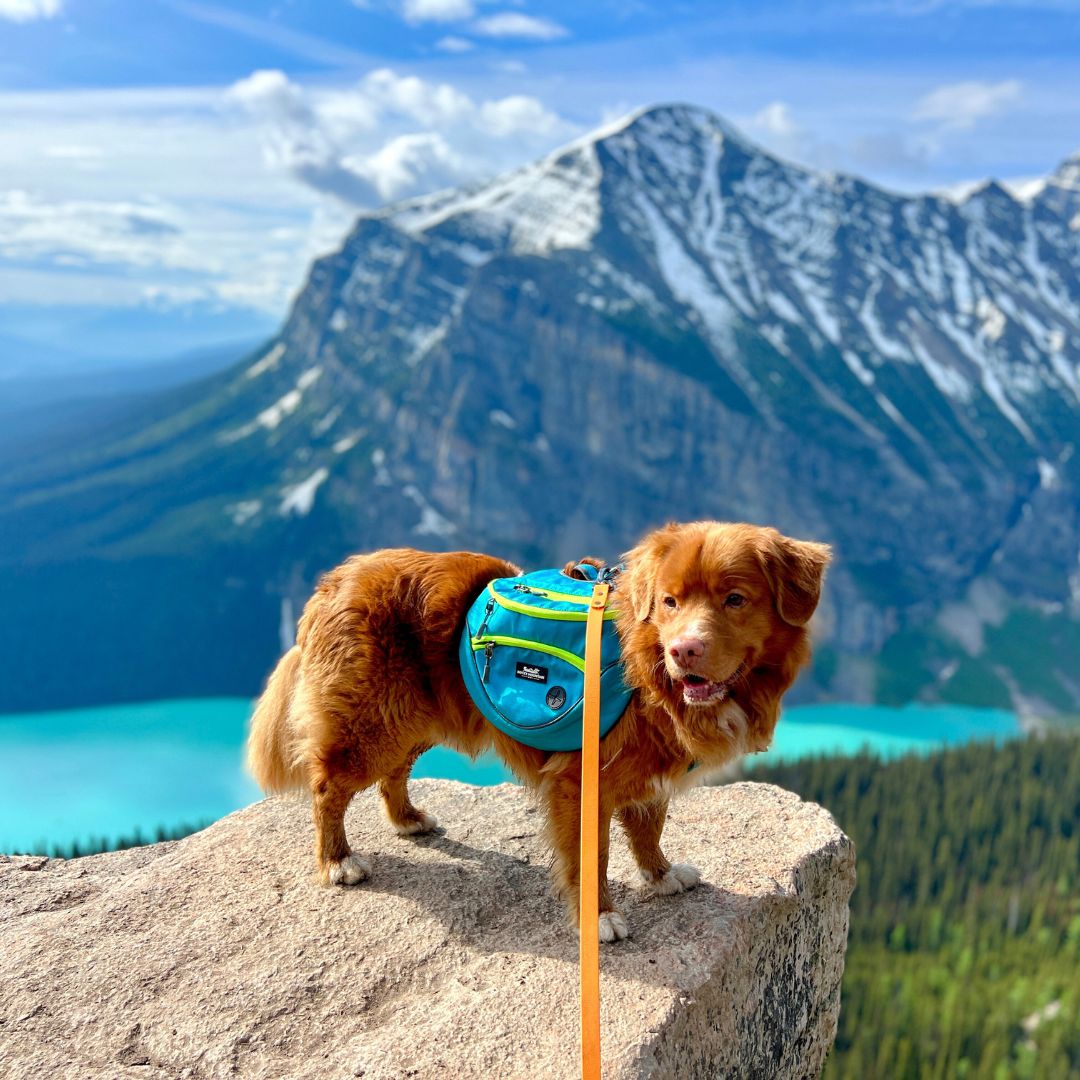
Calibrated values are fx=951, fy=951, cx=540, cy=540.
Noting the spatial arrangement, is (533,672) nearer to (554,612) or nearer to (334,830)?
(554,612)

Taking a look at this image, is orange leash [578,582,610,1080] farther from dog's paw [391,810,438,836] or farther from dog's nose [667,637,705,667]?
dog's paw [391,810,438,836]

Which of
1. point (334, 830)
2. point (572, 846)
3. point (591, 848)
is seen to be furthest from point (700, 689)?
point (334, 830)

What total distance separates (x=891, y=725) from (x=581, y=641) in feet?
680

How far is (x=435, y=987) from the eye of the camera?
604 cm

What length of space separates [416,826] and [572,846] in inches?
81.7

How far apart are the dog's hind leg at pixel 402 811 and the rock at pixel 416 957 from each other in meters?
0.17

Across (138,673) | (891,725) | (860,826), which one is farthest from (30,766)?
(891,725)

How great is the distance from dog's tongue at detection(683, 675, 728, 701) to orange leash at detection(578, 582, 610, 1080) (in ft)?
1.73

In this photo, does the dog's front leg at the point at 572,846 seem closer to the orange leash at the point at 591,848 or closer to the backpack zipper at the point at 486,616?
the orange leash at the point at 591,848

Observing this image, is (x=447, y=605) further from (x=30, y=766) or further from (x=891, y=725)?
(x=891, y=725)

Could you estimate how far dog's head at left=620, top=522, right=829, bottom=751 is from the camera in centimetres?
533

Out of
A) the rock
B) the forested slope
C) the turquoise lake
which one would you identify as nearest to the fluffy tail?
the rock

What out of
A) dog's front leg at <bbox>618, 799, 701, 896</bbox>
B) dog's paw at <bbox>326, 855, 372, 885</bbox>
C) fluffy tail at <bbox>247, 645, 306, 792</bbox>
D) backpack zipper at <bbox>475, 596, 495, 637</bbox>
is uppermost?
backpack zipper at <bbox>475, 596, 495, 637</bbox>

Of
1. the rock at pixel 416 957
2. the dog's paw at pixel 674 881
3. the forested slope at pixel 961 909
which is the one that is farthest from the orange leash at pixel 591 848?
the forested slope at pixel 961 909
